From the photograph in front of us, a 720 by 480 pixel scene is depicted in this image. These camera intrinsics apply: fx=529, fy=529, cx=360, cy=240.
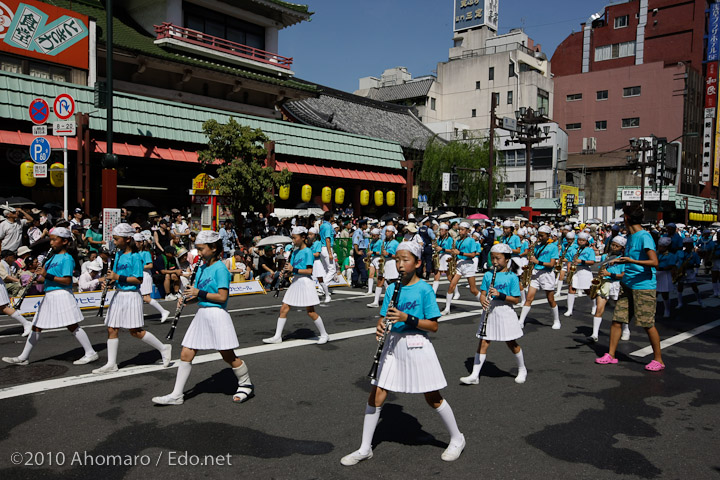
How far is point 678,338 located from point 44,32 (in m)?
21.9

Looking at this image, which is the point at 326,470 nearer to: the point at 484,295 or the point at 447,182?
the point at 484,295

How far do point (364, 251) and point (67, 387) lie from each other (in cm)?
1117

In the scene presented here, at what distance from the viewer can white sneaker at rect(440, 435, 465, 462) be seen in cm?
442

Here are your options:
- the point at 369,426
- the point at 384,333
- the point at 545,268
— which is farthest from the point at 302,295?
the point at 545,268

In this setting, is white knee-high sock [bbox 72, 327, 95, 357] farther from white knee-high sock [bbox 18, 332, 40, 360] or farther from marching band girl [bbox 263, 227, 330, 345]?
marching band girl [bbox 263, 227, 330, 345]

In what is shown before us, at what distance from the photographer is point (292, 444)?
15.6ft

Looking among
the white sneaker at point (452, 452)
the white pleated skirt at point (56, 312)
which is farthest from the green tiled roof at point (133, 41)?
the white sneaker at point (452, 452)

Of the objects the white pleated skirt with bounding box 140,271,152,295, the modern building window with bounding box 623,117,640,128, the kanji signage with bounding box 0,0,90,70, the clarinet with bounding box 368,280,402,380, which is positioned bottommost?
the white pleated skirt with bounding box 140,271,152,295

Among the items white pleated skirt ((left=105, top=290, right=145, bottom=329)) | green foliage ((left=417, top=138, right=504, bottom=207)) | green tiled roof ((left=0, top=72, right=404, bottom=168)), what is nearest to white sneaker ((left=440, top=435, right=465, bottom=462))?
white pleated skirt ((left=105, top=290, right=145, bottom=329))

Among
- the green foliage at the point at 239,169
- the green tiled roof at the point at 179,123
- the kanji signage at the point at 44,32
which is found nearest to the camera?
the green tiled roof at the point at 179,123

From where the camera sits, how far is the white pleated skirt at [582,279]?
11.1 m

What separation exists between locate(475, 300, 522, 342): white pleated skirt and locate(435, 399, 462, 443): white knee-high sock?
2.14 metres

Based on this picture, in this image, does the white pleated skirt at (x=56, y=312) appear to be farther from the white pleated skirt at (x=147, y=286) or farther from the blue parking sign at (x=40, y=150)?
the blue parking sign at (x=40, y=150)

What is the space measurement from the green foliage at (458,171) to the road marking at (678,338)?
27.0 m
